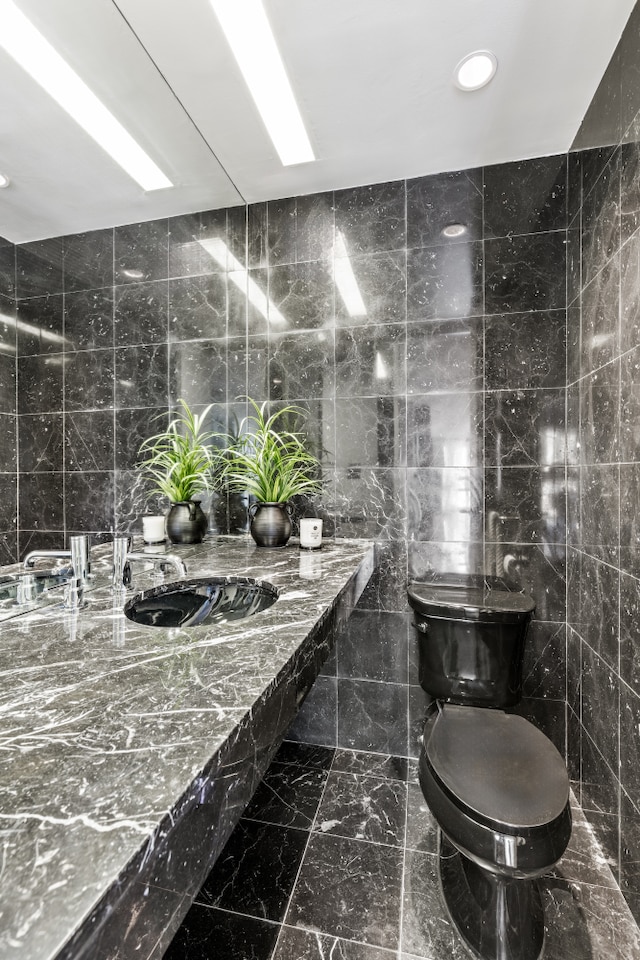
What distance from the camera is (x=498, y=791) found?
3.51ft

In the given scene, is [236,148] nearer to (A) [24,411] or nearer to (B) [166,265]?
(B) [166,265]

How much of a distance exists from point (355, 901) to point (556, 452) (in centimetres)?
170

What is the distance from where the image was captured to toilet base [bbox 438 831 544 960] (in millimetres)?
1112

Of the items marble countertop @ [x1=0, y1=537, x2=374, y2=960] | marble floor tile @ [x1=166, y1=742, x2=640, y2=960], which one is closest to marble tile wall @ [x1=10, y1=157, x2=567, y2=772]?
marble floor tile @ [x1=166, y1=742, x2=640, y2=960]

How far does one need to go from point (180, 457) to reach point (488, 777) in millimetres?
1364

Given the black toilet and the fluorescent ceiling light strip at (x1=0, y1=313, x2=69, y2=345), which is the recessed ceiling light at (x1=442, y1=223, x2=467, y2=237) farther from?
the fluorescent ceiling light strip at (x1=0, y1=313, x2=69, y2=345)

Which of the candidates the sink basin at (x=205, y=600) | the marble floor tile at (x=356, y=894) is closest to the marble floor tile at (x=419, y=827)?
the marble floor tile at (x=356, y=894)

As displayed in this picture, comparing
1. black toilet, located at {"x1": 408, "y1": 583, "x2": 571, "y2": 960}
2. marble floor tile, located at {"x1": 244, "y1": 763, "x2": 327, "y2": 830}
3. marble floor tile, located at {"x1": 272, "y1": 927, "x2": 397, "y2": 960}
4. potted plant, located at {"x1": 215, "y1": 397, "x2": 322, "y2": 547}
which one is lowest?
marble floor tile, located at {"x1": 244, "y1": 763, "x2": 327, "y2": 830}

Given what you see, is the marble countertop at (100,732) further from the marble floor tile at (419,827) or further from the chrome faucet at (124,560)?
the marble floor tile at (419,827)

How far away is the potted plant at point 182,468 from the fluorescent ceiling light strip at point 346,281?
2.67 feet

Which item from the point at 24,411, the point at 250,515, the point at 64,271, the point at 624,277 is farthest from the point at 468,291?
the point at 24,411

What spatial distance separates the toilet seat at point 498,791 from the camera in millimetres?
968

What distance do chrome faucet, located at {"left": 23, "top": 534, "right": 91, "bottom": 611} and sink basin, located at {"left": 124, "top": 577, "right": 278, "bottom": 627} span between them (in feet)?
0.51

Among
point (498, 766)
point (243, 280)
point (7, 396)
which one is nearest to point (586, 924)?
point (498, 766)
